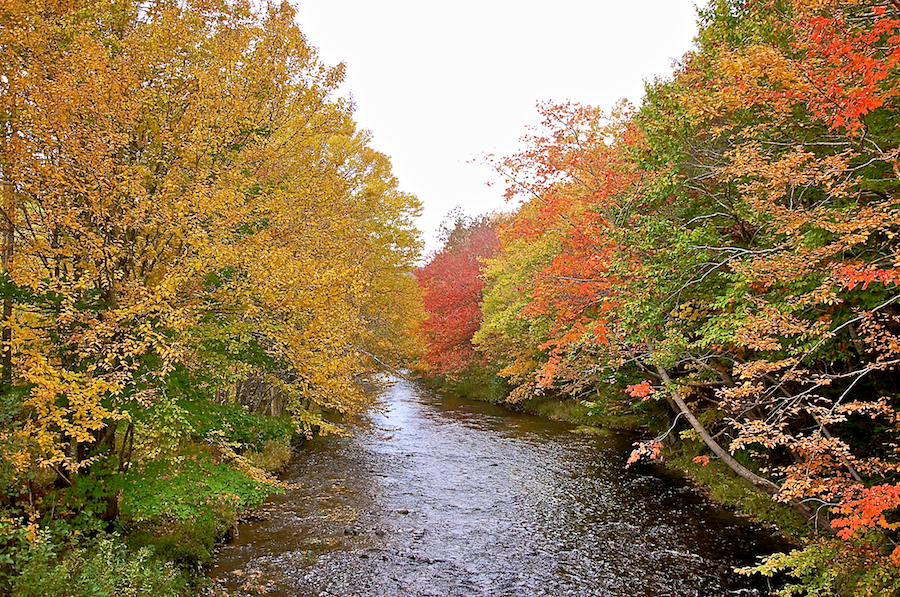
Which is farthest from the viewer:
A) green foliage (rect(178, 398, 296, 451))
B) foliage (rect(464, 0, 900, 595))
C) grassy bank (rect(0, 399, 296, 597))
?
green foliage (rect(178, 398, 296, 451))

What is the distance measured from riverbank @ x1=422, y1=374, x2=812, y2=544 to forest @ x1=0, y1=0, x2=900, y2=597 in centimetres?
22

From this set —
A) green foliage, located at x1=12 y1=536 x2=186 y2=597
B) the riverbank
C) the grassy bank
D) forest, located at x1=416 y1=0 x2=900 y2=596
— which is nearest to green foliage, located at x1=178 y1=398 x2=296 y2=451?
the grassy bank

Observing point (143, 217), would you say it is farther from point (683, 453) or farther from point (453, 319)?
point (453, 319)

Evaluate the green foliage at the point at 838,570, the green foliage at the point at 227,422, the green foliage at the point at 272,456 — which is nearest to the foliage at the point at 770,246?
the green foliage at the point at 838,570

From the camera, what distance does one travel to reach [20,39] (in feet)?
21.8

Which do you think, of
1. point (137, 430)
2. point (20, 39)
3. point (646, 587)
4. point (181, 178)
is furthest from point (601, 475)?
point (20, 39)

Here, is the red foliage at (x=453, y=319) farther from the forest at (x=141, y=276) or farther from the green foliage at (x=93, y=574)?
the green foliage at (x=93, y=574)

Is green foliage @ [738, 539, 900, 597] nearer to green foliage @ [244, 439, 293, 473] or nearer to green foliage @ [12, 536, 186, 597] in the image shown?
green foliage @ [12, 536, 186, 597]

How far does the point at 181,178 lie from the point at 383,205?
15.7 meters

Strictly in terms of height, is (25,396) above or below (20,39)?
below

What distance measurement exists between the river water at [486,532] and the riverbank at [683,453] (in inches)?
21.4

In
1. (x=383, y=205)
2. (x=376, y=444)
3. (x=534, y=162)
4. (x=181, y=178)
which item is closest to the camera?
(x=181, y=178)

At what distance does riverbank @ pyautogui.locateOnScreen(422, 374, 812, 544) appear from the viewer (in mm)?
12148

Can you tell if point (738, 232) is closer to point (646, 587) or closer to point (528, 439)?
point (646, 587)
